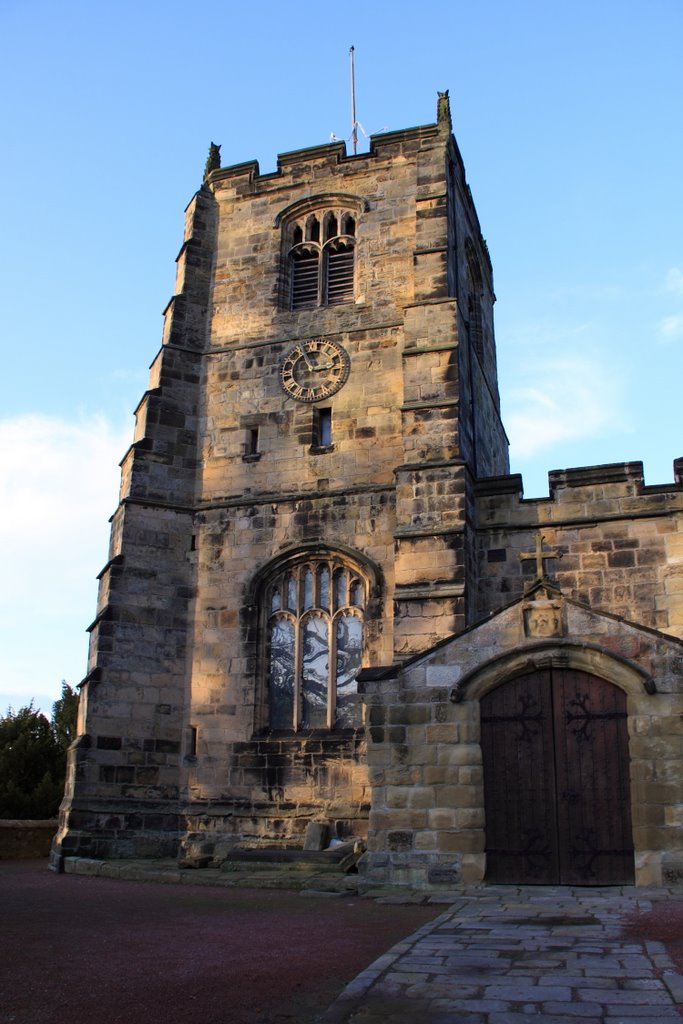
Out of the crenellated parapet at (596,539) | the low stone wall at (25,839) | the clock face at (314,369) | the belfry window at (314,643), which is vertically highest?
the clock face at (314,369)

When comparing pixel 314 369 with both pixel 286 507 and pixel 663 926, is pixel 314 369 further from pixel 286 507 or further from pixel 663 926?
pixel 663 926

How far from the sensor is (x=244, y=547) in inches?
668

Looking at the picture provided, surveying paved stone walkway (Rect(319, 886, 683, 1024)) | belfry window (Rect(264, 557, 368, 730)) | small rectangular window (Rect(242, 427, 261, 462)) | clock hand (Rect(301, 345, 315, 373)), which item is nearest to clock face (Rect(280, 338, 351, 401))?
clock hand (Rect(301, 345, 315, 373))

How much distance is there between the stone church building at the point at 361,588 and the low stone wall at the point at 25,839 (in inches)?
116

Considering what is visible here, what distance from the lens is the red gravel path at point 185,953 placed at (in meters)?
5.29

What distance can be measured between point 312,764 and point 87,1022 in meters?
10.2

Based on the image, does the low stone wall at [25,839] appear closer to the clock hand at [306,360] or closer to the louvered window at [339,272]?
the clock hand at [306,360]

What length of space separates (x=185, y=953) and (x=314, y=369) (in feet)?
41.6

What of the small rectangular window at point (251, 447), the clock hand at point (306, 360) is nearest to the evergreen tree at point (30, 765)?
the small rectangular window at point (251, 447)

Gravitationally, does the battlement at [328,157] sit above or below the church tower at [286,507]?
above

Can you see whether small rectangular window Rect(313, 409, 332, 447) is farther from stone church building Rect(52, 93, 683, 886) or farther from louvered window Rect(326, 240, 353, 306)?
louvered window Rect(326, 240, 353, 306)

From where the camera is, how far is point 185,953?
22.6 ft

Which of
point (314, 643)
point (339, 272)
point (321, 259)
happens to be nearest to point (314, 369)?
point (339, 272)

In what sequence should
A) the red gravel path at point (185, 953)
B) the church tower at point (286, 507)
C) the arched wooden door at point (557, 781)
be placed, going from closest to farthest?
the red gravel path at point (185, 953), the arched wooden door at point (557, 781), the church tower at point (286, 507)
